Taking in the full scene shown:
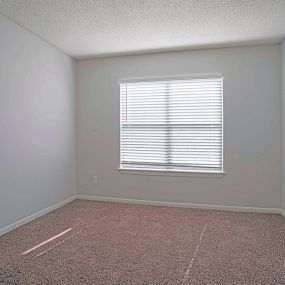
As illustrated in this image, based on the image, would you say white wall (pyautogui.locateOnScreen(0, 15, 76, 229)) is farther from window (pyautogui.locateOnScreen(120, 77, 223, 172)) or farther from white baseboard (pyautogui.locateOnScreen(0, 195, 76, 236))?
window (pyautogui.locateOnScreen(120, 77, 223, 172))

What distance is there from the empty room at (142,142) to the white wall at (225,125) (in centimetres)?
2

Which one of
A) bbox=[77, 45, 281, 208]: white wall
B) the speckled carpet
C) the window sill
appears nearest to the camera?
the speckled carpet

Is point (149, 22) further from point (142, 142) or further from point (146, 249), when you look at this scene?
point (146, 249)

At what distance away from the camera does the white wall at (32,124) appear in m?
2.86

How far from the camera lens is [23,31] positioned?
122 inches

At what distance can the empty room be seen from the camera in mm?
2338

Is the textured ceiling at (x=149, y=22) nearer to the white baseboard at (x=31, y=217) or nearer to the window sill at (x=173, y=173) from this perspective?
the window sill at (x=173, y=173)

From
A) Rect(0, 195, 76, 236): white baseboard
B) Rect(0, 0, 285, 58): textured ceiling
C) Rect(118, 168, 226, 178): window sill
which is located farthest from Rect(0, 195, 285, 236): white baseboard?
Rect(0, 0, 285, 58): textured ceiling

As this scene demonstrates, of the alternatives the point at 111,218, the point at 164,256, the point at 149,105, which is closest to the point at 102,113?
the point at 149,105

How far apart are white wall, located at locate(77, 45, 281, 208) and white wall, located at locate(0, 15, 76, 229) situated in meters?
0.43

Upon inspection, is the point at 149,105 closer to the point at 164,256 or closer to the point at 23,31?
the point at 23,31

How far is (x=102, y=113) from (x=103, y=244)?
2.23 m

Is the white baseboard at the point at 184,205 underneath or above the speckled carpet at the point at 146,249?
above

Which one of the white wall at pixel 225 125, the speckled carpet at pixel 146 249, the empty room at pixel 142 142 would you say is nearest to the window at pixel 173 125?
the empty room at pixel 142 142
